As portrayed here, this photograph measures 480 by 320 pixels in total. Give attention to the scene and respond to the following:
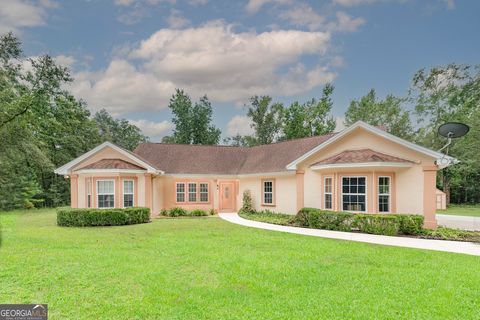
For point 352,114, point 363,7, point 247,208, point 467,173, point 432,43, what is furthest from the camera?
point 352,114

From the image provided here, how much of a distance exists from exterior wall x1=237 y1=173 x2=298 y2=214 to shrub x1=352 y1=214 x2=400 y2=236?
17.3 ft

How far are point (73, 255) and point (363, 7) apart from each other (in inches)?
680

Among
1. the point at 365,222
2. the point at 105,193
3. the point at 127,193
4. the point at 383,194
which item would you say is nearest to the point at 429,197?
the point at 383,194

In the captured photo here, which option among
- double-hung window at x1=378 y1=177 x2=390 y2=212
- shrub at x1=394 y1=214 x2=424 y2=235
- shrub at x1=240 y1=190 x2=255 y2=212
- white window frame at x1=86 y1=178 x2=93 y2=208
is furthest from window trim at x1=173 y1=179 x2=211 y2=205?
shrub at x1=394 y1=214 x2=424 y2=235

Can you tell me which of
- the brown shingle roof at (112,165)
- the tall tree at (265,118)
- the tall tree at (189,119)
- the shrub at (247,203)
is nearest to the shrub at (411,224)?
the shrub at (247,203)

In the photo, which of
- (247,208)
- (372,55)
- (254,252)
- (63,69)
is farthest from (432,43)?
(63,69)

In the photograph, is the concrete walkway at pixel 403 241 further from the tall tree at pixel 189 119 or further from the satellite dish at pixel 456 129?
the tall tree at pixel 189 119

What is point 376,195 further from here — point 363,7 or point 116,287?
point 116,287

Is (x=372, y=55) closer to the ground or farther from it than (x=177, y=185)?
farther from it

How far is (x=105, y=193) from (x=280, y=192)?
10626 millimetres

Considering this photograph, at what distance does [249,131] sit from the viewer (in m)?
48.8

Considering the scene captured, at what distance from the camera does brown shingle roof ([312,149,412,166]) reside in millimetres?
15562

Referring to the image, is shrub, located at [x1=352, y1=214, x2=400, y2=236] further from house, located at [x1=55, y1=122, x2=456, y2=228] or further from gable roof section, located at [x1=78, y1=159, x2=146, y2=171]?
gable roof section, located at [x1=78, y1=159, x2=146, y2=171]

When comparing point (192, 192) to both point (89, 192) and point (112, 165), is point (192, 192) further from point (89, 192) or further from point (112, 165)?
point (89, 192)
